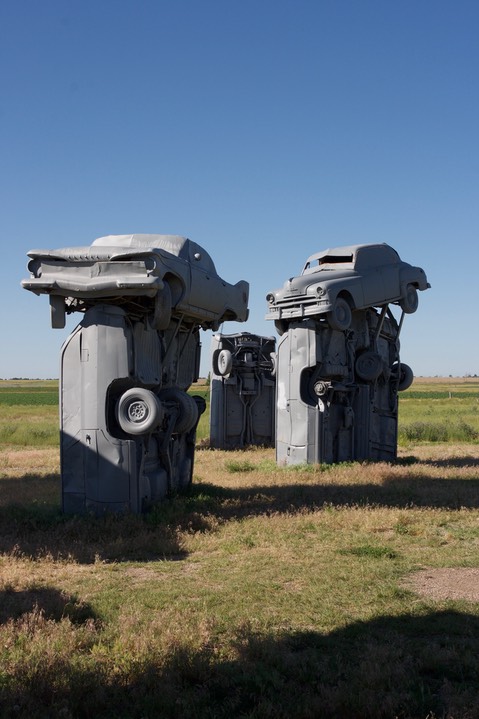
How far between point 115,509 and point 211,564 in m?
2.71

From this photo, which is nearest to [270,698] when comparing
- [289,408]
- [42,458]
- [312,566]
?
[312,566]

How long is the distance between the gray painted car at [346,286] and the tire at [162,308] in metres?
6.22

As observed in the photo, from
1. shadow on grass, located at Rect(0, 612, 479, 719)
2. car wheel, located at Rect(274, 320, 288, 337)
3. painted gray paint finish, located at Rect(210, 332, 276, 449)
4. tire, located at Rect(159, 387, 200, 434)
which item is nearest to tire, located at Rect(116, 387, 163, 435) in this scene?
tire, located at Rect(159, 387, 200, 434)

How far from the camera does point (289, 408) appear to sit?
19141 millimetres

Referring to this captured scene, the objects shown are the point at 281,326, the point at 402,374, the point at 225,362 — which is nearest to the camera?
the point at 281,326

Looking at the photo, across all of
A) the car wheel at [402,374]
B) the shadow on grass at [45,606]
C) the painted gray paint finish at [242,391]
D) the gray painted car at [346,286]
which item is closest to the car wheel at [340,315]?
the gray painted car at [346,286]

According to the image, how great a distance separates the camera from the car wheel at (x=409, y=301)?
20453 millimetres

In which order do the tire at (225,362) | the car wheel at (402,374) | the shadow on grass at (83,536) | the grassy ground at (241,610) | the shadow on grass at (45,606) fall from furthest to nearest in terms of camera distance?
the tire at (225,362)
the car wheel at (402,374)
the shadow on grass at (83,536)
the shadow on grass at (45,606)
the grassy ground at (241,610)

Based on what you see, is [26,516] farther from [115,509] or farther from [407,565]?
[407,565]

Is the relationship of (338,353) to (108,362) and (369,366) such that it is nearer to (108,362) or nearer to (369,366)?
(369,366)

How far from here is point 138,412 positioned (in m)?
12.1

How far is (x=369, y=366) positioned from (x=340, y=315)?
2208 millimetres

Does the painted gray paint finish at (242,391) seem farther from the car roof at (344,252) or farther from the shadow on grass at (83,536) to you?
the shadow on grass at (83,536)

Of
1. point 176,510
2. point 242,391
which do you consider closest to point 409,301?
point 242,391
